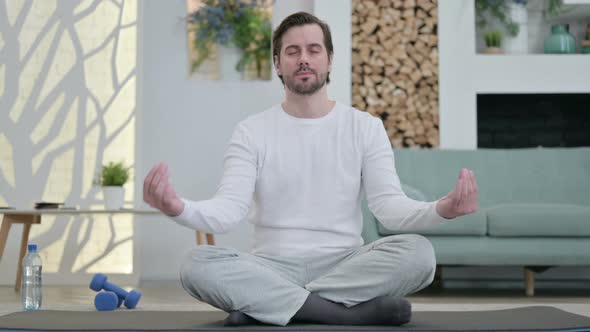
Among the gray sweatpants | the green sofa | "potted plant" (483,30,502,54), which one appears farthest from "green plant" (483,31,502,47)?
the gray sweatpants

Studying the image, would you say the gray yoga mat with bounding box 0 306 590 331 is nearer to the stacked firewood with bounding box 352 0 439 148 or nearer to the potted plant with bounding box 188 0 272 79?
the stacked firewood with bounding box 352 0 439 148

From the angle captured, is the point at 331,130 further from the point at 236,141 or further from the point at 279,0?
the point at 279,0

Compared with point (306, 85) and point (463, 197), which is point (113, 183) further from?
point (463, 197)

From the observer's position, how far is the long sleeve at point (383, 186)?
2.23 metres

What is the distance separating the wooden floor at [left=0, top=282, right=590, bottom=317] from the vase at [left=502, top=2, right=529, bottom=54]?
5.19 ft

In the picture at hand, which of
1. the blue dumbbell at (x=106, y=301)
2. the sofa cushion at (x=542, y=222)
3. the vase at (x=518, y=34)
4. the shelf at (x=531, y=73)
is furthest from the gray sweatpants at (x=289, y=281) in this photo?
the vase at (x=518, y=34)

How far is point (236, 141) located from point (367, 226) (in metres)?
2.00

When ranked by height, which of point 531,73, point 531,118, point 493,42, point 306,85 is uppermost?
point 493,42

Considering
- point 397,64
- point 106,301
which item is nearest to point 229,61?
point 397,64

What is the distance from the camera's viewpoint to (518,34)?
5.45 meters

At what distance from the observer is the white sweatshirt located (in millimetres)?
2293

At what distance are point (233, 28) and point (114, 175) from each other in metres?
1.21

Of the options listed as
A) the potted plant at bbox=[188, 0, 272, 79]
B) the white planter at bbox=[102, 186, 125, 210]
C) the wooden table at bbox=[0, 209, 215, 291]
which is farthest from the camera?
the potted plant at bbox=[188, 0, 272, 79]

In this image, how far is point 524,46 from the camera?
17.9ft
